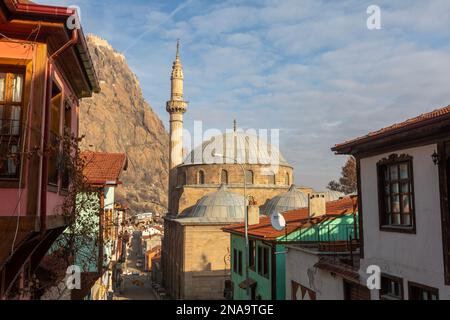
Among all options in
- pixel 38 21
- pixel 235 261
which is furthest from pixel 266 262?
pixel 38 21

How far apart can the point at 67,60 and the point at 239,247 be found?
16.6 metres

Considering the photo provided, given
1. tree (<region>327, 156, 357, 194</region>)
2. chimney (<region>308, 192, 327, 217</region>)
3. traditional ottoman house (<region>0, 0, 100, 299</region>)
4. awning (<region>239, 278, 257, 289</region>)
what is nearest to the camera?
traditional ottoman house (<region>0, 0, 100, 299</region>)

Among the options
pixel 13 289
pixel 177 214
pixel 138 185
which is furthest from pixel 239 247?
pixel 138 185

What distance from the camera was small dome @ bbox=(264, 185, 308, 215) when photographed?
39000 mm

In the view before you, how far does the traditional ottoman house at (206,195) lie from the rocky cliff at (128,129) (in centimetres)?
7033

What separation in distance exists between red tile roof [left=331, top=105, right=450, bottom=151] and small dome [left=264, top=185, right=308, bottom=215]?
2799 cm

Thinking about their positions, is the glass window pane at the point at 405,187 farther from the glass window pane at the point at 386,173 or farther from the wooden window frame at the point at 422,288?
the wooden window frame at the point at 422,288

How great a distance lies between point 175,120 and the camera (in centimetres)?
4706

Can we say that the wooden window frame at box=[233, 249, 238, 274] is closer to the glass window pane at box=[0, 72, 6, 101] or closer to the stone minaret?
the glass window pane at box=[0, 72, 6, 101]

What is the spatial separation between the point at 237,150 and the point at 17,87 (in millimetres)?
43410

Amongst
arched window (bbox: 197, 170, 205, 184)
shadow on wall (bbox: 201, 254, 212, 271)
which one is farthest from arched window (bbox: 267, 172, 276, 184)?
shadow on wall (bbox: 201, 254, 212, 271)

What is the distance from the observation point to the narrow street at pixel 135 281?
40737mm

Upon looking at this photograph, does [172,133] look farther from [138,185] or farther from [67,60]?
[138,185]

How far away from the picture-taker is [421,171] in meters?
8.52
